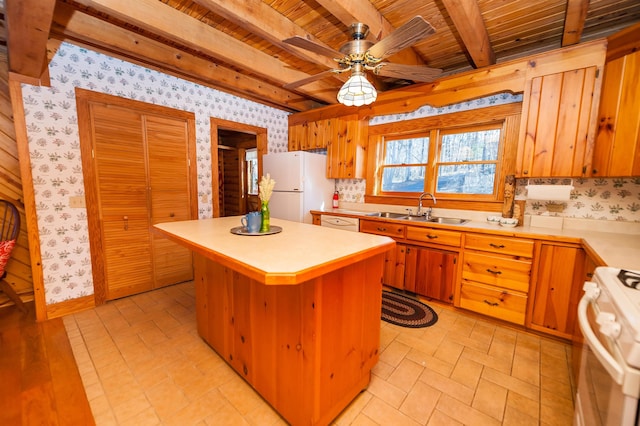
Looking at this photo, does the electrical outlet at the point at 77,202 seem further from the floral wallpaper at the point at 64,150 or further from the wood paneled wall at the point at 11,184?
the wood paneled wall at the point at 11,184

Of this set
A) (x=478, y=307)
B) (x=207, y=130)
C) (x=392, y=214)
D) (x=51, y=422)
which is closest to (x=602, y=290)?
(x=478, y=307)

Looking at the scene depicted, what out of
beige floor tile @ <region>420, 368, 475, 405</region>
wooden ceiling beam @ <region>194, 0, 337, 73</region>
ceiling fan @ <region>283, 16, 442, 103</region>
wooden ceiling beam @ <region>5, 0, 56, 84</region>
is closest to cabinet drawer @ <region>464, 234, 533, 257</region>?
beige floor tile @ <region>420, 368, 475, 405</region>

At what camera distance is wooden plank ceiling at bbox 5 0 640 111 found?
1.67 metres

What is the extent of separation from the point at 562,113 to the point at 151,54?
3.63m

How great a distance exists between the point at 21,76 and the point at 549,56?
171 inches

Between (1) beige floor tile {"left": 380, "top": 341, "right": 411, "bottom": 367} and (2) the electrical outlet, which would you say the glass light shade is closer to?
(1) beige floor tile {"left": 380, "top": 341, "right": 411, "bottom": 367}

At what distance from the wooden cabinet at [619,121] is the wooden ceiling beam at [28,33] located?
3.58 metres

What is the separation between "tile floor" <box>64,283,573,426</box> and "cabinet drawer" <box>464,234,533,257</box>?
693mm

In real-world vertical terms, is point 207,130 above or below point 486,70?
below

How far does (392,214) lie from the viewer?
3256mm

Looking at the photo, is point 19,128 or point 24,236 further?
point 24,236

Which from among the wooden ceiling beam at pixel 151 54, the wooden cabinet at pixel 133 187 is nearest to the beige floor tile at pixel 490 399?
the wooden cabinet at pixel 133 187

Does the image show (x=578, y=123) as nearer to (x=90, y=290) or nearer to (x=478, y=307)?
(x=478, y=307)

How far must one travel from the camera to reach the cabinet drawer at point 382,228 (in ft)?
8.98
